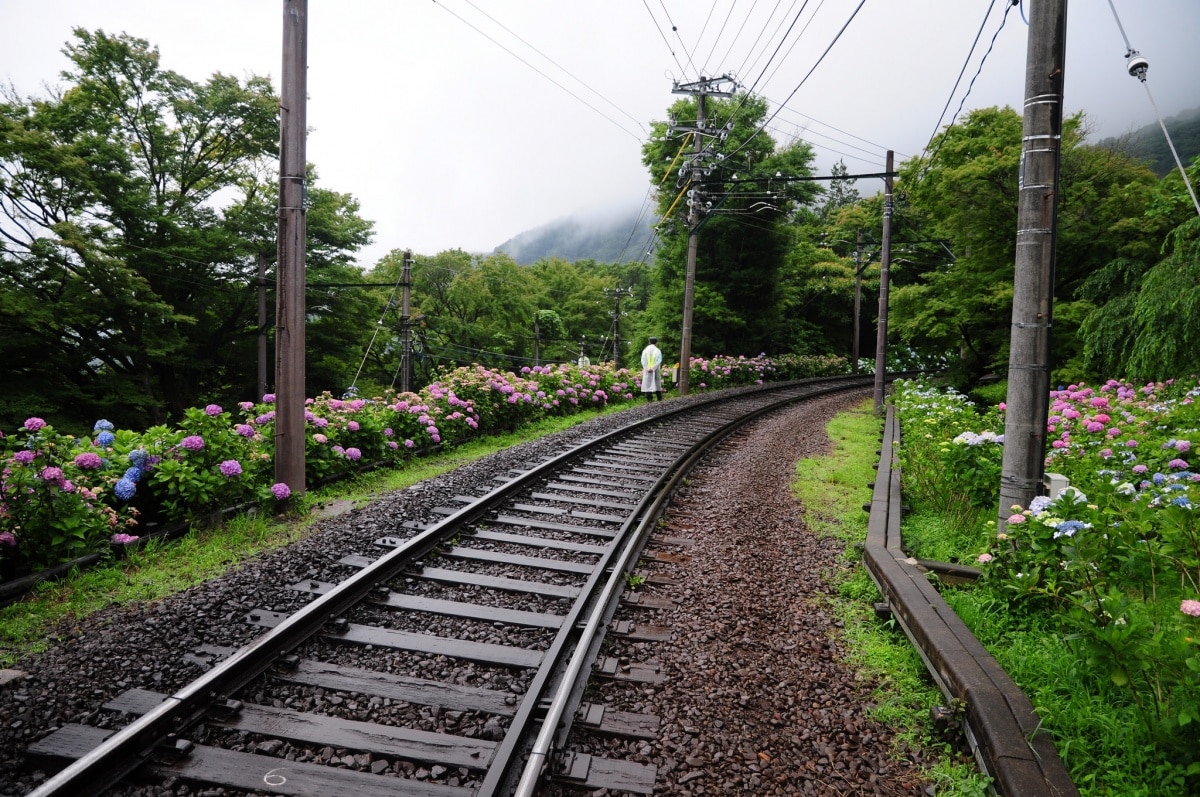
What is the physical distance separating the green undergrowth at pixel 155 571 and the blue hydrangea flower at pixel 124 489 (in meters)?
0.43

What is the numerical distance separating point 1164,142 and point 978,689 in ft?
164

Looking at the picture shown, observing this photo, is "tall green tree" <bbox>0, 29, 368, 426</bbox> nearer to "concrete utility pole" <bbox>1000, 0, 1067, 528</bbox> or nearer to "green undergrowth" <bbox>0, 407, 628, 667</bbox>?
"green undergrowth" <bbox>0, 407, 628, 667</bbox>

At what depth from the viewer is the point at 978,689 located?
303 centimetres

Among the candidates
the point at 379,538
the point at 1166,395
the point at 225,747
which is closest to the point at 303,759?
the point at 225,747

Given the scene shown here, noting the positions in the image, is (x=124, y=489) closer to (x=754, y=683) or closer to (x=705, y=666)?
(x=705, y=666)

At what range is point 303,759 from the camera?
112 inches

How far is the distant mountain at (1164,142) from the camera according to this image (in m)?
17.0

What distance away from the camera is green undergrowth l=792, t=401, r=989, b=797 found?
9.68ft

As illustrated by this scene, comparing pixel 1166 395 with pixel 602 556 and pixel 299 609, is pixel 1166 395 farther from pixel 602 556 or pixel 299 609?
pixel 299 609

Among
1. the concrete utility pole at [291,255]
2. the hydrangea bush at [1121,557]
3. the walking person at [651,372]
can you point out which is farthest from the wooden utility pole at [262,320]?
the hydrangea bush at [1121,557]

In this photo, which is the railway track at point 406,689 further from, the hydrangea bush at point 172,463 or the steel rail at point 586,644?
the hydrangea bush at point 172,463

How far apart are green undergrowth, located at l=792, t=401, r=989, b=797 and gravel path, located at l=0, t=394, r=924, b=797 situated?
10cm

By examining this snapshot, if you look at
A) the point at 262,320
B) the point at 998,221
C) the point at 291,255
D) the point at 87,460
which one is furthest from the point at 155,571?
the point at 262,320

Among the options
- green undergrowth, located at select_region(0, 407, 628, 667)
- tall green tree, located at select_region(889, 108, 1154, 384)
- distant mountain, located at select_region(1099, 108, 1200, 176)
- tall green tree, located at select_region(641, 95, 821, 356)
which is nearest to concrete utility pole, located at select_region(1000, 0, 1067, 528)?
green undergrowth, located at select_region(0, 407, 628, 667)
